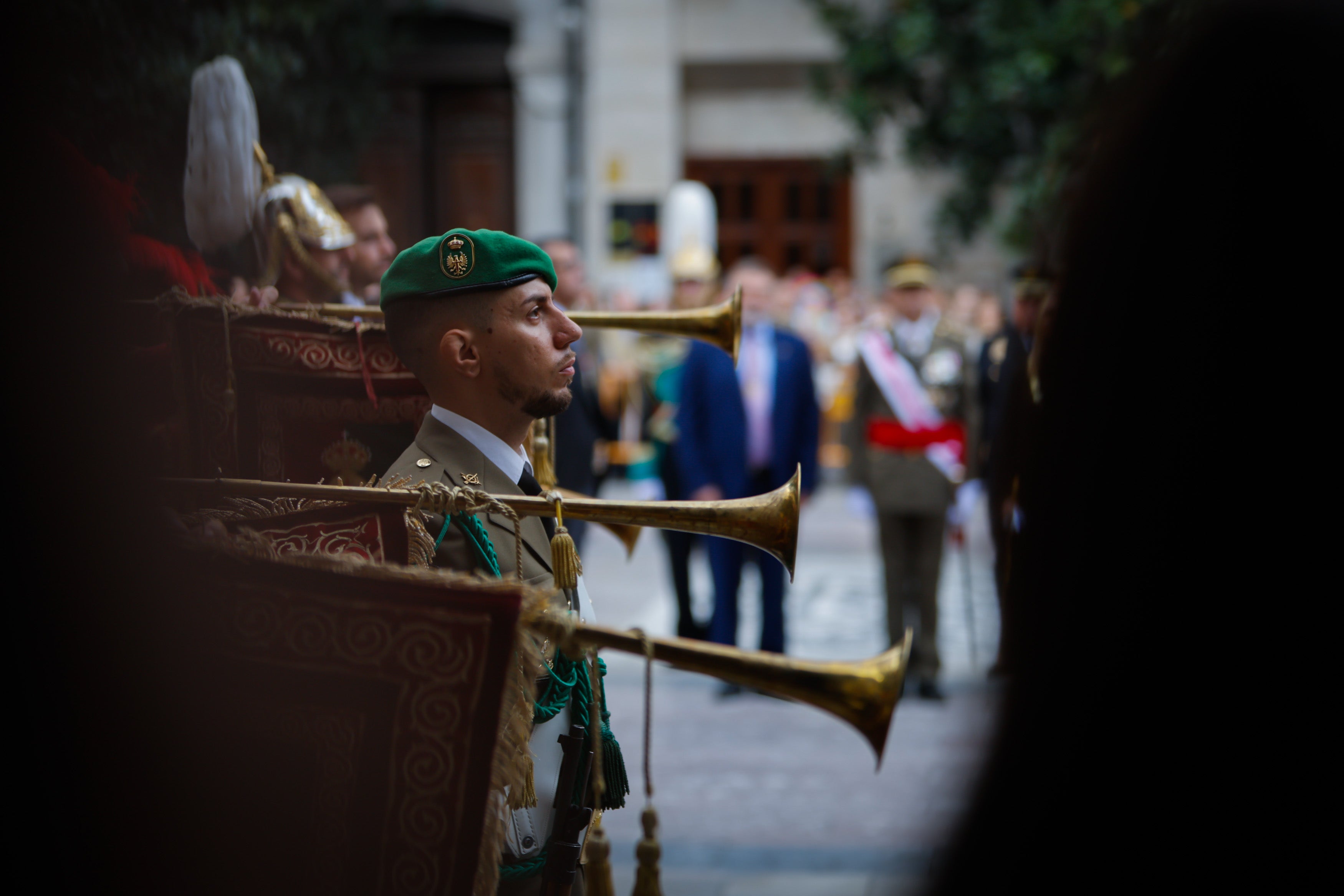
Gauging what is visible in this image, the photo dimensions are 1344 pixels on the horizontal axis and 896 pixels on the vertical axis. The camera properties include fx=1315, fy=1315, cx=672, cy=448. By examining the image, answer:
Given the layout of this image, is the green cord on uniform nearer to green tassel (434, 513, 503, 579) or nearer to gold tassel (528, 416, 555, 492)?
green tassel (434, 513, 503, 579)

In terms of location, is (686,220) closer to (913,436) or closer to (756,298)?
(756,298)

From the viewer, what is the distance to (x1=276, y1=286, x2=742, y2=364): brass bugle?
192cm

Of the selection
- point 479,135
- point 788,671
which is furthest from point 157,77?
point 479,135

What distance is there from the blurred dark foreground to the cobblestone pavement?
0.62ft

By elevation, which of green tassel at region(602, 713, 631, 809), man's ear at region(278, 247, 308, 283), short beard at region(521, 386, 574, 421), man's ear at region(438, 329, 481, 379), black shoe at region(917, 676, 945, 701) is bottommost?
black shoe at region(917, 676, 945, 701)

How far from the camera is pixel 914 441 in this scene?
20.7 ft

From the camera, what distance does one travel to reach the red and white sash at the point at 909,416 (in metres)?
6.32

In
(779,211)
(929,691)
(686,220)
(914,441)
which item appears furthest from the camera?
(779,211)

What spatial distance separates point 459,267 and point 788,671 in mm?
654

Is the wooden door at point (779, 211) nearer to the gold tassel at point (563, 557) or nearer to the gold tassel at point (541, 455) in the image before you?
the gold tassel at point (541, 455)

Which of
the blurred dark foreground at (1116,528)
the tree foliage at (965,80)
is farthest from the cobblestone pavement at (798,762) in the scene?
the tree foliage at (965,80)

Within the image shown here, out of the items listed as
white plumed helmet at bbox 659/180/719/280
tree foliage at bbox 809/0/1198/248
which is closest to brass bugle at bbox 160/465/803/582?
tree foliage at bbox 809/0/1198/248

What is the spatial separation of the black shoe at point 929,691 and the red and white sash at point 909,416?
3.21 ft

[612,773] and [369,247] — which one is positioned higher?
[369,247]
